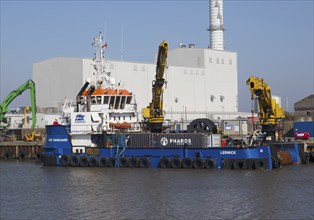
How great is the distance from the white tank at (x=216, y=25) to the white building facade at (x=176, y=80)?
240cm

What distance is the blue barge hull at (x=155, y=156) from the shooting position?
30.9m

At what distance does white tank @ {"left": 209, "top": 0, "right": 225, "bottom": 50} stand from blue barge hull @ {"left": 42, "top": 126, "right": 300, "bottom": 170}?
3783cm

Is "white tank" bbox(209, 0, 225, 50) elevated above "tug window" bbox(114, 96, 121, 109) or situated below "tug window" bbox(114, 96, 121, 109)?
above

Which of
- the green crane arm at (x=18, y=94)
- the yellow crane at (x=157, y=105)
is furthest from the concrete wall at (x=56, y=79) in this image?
the yellow crane at (x=157, y=105)

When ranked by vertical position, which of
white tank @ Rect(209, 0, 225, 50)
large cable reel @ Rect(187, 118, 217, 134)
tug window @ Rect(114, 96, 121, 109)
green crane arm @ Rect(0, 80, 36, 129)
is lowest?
large cable reel @ Rect(187, 118, 217, 134)

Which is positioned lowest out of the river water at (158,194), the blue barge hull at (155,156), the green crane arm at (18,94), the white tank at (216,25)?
the river water at (158,194)

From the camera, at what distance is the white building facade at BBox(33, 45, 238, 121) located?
199 ft

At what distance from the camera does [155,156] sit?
1288 inches

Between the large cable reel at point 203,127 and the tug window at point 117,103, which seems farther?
the tug window at point 117,103

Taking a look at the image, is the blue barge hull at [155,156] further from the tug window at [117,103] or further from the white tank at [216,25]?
the white tank at [216,25]

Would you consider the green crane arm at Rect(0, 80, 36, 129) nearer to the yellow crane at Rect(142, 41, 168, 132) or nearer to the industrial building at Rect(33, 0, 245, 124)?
the industrial building at Rect(33, 0, 245, 124)

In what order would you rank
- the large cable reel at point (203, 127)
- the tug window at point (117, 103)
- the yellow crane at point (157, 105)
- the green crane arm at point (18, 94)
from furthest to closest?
the green crane arm at point (18, 94) → the tug window at point (117, 103) → the yellow crane at point (157, 105) → the large cable reel at point (203, 127)

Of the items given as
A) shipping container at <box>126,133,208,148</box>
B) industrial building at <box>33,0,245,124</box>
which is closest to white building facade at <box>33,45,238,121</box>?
industrial building at <box>33,0,245,124</box>

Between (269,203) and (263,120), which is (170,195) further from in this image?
(263,120)
